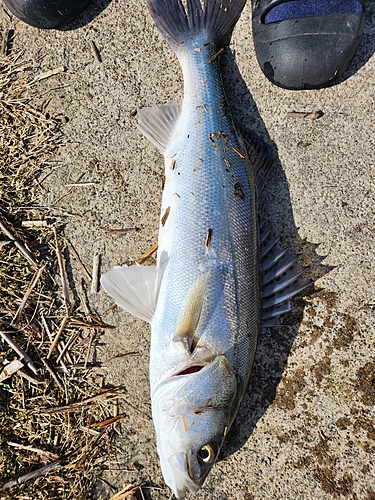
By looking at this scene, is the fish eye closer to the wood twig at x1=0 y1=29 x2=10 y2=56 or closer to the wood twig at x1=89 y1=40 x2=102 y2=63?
the wood twig at x1=89 y1=40 x2=102 y2=63

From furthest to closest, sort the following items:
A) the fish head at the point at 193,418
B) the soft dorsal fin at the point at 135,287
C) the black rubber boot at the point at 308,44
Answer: the black rubber boot at the point at 308,44
the soft dorsal fin at the point at 135,287
the fish head at the point at 193,418

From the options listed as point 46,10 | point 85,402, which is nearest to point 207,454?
point 85,402

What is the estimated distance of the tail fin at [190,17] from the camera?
2959mm

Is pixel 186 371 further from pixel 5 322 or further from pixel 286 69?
pixel 286 69

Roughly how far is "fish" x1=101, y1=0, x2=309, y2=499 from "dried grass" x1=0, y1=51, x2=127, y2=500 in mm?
568

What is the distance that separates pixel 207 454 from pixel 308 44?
109 inches

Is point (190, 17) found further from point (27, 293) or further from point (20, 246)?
point (27, 293)

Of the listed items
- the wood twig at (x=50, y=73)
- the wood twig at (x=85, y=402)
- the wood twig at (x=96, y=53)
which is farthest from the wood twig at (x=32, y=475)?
the wood twig at (x=96, y=53)

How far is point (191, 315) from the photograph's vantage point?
246 centimetres

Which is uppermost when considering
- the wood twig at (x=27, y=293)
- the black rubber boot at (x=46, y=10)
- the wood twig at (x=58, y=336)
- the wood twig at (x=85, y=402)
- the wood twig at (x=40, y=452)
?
the black rubber boot at (x=46, y=10)

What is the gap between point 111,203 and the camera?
3152mm

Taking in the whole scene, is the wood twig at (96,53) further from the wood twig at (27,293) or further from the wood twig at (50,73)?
the wood twig at (27,293)

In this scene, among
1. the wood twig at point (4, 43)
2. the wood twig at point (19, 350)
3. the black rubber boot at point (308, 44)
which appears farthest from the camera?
the wood twig at point (4, 43)

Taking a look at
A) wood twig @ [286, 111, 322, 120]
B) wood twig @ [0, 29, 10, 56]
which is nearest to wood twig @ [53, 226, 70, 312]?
wood twig @ [0, 29, 10, 56]
